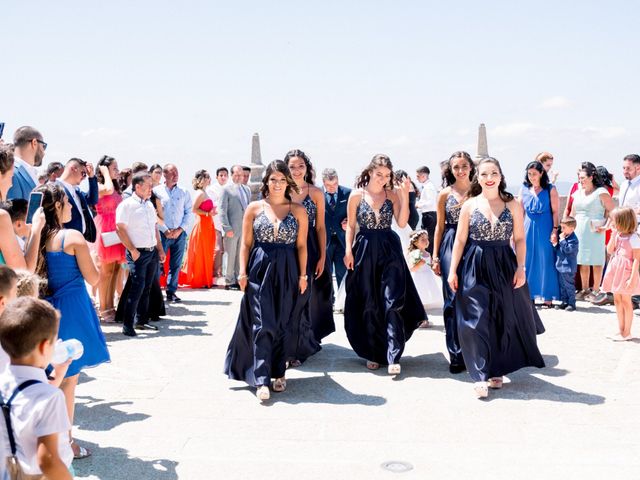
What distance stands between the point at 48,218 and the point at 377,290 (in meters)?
3.25

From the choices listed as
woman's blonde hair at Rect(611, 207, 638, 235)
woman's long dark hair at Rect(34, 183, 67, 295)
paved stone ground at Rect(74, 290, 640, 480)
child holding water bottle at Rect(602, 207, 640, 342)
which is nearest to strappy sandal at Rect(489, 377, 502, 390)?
paved stone ground at Rect(74, 290, 640, 480)

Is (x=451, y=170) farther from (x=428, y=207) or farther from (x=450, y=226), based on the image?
(x=428, y=207)

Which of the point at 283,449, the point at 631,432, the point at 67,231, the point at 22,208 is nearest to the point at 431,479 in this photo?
the point at 283,449

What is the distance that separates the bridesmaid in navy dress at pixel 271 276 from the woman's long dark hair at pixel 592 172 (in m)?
5.54

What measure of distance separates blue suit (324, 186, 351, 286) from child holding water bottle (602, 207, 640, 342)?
11.1ft

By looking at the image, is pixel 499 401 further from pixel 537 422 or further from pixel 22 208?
pixel 22 208

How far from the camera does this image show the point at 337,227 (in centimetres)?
974

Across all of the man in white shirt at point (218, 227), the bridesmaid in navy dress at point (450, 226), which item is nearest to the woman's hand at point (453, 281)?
the bridesmaid in navy dress at point (450, 226)

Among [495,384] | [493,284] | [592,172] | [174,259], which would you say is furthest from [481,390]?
[174,259]

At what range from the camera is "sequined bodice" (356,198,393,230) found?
6.80m

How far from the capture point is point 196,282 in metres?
12.3

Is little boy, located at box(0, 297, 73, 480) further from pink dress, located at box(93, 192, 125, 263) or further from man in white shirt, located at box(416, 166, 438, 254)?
man in white shirt, located at box(416, 166, 438, 254)

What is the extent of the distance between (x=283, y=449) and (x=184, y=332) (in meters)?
4.13

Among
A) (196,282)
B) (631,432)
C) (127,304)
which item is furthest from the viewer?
(196,282)
